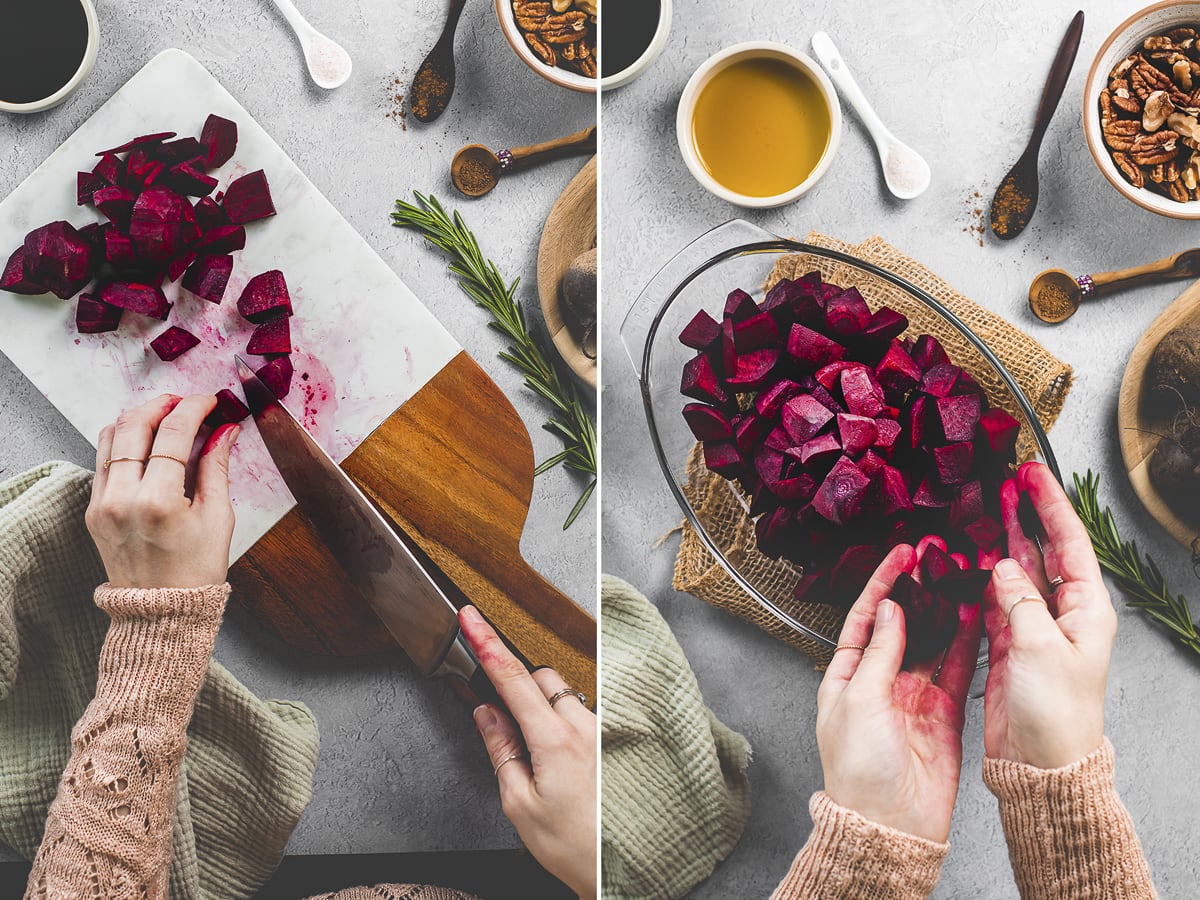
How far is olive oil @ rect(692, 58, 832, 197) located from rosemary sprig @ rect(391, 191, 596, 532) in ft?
0.63

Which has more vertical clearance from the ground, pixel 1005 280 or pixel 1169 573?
pixel 1005 280

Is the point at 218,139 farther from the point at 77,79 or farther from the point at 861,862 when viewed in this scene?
the point at 861,862

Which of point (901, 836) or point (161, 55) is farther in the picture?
point (161, 55)

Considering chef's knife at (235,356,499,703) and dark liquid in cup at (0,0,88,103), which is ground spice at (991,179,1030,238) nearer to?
chef's knife at (235,356,499,703)

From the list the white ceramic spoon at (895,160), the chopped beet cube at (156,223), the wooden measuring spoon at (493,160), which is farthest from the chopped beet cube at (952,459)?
the chopped beet cube at (156,223)

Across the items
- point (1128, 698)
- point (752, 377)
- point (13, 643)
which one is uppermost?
point (752, 377)

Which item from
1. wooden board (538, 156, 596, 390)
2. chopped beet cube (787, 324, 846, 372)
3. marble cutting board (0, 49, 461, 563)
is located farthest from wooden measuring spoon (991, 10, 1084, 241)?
marble cutting board (0, 49, 461, 563)

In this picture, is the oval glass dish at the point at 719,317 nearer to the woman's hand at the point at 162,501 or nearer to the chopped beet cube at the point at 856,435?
the chopped beet cube at the point at 856,435

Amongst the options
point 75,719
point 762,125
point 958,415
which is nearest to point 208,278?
point 75,719

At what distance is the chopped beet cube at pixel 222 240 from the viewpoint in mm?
607

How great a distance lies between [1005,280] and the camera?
0.60 metres

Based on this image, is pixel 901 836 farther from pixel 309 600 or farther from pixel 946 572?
pixel 309 600

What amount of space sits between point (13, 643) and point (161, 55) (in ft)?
1.54

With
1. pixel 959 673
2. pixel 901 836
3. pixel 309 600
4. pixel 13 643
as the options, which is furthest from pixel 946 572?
pixel 13 643
